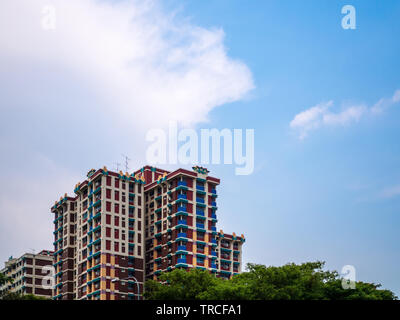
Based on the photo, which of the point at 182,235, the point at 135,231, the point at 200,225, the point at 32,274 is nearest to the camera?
the point at 182,235

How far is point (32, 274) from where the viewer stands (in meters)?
161

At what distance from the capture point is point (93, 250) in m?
119

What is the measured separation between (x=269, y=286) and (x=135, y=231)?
2214 inches

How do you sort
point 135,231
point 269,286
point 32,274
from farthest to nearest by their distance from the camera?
point 32,274, point 135,231, point 269,286

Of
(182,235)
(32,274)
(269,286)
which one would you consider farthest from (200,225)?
(32,274)

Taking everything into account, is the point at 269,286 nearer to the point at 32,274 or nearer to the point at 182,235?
the point at 182,235

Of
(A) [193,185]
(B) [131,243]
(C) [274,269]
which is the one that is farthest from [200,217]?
(C) [274,269]

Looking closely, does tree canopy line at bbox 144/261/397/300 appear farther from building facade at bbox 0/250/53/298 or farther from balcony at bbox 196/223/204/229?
building facade at bbox 0/250/53/298

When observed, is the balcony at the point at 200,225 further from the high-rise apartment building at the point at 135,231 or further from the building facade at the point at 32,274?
the building facade at the point at 32,274

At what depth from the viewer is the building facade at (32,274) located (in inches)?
6220
